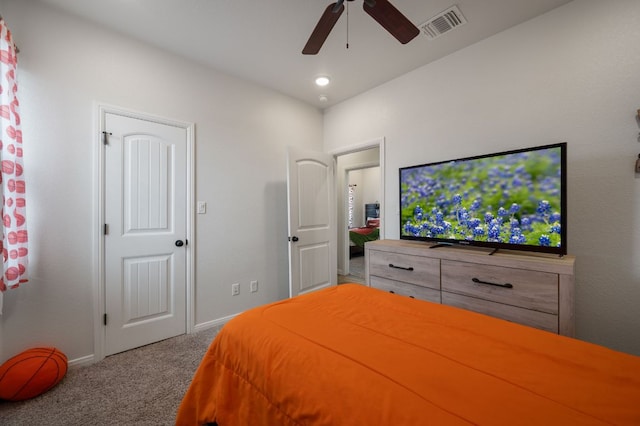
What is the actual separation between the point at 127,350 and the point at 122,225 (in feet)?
3.52

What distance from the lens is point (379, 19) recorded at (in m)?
1.45

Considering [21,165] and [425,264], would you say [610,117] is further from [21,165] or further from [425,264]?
[21,165]

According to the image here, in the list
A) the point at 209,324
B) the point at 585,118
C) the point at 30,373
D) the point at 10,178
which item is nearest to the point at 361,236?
the point at 209,324

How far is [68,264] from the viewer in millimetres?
1963

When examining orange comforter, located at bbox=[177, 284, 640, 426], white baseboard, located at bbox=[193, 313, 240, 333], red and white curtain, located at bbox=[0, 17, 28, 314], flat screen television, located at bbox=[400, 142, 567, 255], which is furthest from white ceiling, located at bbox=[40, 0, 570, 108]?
white baseboard, located at bbox=[193, 313, 240, 333]

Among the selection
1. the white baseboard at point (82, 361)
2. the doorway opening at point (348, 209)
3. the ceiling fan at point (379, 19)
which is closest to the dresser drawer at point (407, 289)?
the doorway opening at point (348, 209)

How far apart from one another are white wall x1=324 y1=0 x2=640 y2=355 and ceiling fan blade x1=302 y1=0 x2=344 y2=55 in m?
1.51

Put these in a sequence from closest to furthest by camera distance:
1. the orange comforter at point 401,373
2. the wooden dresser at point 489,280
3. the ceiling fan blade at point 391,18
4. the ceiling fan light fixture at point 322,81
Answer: the orange comforter at point 401,373 < the ceiling fan blade at point 391,18 < the wooden dresser at point 489,280 < the ceiling fan light fixture at point 322,81

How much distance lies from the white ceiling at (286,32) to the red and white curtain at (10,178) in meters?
0.67

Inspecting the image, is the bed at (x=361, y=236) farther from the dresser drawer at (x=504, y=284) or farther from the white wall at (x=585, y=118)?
the dresser drawer at (x=504, y=284)

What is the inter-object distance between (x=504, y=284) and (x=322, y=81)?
2578 millimetres

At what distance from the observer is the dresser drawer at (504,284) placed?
4.91 feet

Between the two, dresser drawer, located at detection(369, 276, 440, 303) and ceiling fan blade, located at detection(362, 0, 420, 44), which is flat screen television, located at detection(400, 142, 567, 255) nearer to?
dresser drawer, located at detection(369, 276, 440, 303)

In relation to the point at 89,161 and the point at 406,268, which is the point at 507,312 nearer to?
the point at 406,268
